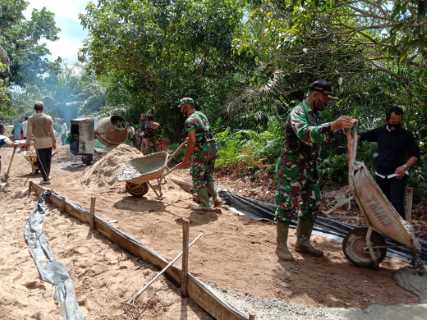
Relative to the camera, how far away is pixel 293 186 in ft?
14.1

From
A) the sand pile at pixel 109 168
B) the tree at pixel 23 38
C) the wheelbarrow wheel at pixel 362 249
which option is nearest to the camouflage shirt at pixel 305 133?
the wheelbarrow wheel at pixel 362 249

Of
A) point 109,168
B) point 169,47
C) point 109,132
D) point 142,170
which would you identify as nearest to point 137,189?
point 142,170

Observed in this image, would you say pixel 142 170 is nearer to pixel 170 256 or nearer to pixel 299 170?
pixel 170 256

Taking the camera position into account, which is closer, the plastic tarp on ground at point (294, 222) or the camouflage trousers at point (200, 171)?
the plastic tarp on ground at point (294, 222)

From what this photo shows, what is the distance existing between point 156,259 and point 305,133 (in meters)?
1.70

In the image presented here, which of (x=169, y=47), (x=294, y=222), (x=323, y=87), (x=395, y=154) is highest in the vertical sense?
(x=169, y=47)

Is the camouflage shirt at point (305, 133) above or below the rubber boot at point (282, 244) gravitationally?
above

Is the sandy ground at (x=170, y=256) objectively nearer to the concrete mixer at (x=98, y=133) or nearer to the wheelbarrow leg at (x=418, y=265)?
the wheelbarrow leg at (x=418, y=265)

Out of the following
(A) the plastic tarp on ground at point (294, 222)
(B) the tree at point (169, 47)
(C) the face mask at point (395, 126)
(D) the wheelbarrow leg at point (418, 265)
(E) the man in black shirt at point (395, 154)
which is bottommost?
(A) the plastic tarp on ground at point (294, 222)

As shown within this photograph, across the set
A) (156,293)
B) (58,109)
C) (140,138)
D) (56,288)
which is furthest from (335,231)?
(58,109)

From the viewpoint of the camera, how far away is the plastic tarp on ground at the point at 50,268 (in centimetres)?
366

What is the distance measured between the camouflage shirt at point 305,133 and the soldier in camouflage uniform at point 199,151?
185 centimetres

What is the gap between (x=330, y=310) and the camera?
3283mm

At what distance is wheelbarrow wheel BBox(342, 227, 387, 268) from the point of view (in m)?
4.14
